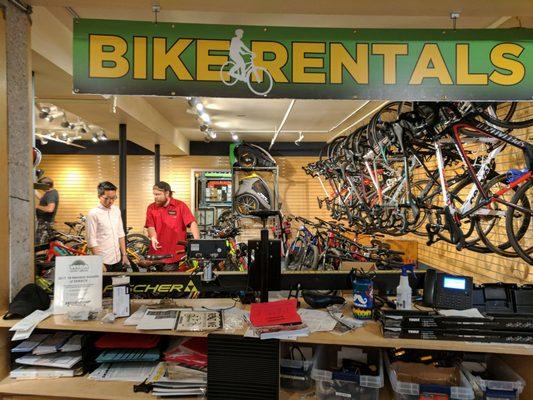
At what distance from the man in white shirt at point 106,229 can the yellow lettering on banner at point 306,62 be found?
3.24 m

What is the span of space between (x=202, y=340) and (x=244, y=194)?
6.67 metres

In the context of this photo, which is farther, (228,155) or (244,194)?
(228,155)

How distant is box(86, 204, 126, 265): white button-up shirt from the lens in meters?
4.40

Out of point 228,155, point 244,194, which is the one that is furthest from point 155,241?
point 228,155

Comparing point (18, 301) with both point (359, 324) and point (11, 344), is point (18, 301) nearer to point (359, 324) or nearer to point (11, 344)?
point (11, 344)

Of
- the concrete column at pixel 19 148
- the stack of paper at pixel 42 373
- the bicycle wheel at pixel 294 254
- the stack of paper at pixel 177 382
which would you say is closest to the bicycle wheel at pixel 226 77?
the concrete column at pixel 19 148

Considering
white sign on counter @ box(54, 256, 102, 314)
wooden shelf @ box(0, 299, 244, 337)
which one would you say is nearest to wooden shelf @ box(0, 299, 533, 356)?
wooden shelf @ box(0, 299, 244, 337)

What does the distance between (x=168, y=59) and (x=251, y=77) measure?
508 millimetres

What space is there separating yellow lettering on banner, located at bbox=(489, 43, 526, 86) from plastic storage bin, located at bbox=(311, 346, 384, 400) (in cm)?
182

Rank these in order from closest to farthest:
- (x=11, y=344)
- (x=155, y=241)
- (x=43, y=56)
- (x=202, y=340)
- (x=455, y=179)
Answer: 1. (x=11, y=344)
2. (x=202, y=340)
3. (x=43, y=56)
4. (x=455, y=179)
5. (x=155, y=241)

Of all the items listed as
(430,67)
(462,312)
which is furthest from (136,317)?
(430,67)

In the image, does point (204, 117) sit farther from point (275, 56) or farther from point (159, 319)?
point (159, 319)

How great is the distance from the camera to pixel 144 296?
8.09 ft

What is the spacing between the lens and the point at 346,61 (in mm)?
2082
